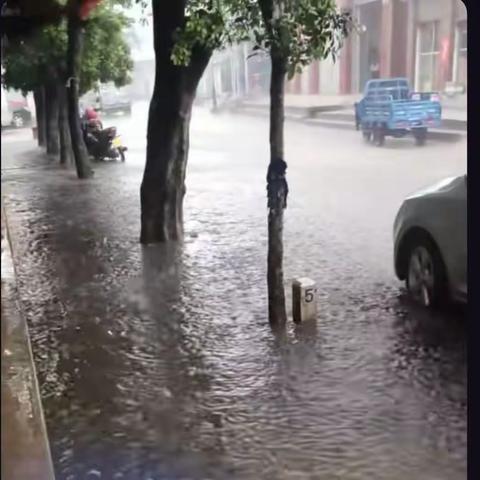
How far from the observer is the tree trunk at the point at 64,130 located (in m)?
16.1

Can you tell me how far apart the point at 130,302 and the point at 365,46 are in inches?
480

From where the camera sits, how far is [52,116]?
18875mm

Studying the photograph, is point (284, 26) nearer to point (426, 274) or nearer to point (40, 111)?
point (426, 274)

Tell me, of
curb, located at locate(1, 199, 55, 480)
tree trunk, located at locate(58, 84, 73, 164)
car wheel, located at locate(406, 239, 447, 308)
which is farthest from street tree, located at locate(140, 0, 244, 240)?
tree trunk, located at locate(58, 84, 73, 164)

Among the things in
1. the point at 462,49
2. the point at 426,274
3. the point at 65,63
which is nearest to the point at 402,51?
the point at 65,63

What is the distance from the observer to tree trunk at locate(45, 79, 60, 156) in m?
17.9

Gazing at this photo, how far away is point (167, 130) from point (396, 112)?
670cm

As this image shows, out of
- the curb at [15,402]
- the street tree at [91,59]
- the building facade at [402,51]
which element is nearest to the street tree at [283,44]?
→ the curb at [15,402]

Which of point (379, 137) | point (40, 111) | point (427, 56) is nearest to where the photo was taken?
point (379, 137)

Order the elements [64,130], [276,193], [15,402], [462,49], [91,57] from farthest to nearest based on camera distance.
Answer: [64,130] < [91,57] < [462,49] < [276,193] < [15,402]

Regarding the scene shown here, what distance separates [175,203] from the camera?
8289 millimetres

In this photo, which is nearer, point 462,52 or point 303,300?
point 303,300

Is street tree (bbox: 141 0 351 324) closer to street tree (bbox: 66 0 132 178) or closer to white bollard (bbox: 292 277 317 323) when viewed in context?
white bollard (bbox: 292 277 317 323)

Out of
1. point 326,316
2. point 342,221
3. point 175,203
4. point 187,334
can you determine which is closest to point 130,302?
point 187,334
